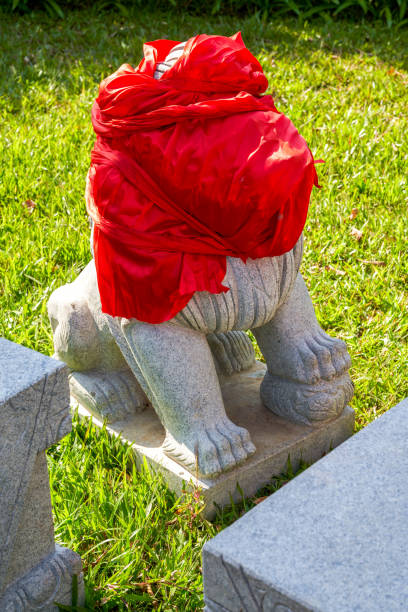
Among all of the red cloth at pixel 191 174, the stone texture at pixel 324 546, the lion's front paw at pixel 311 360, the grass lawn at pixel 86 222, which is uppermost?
the red cloth at pixel 191 174

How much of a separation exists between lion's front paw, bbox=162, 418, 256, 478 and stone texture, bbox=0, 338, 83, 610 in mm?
486

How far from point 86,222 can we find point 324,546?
9.38 ft

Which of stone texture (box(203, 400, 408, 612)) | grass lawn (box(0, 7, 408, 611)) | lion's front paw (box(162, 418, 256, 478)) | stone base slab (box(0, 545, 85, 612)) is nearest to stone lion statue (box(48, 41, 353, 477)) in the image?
lion's front paw (box(162, 418, 256, 478))

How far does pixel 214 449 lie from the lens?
2264 millimetres

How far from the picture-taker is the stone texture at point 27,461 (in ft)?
5.63

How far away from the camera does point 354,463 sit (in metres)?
1.73

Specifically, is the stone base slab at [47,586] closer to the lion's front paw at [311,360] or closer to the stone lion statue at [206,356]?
the stone lion statue at [206,356]

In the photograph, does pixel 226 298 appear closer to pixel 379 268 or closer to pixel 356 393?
pixel 356 393

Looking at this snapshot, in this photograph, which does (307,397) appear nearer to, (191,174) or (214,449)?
(214,449)

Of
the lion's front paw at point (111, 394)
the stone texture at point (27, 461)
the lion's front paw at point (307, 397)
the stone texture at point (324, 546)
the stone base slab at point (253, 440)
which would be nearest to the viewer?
the stone texture at point (324, 546)

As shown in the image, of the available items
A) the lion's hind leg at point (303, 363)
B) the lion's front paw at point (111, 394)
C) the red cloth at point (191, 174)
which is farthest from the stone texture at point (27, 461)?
the lion's hind leg at point (303, 363)

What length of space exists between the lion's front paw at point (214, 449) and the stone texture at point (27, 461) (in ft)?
1.60

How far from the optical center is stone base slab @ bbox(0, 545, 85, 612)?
190cm

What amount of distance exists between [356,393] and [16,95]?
11.8 feet
